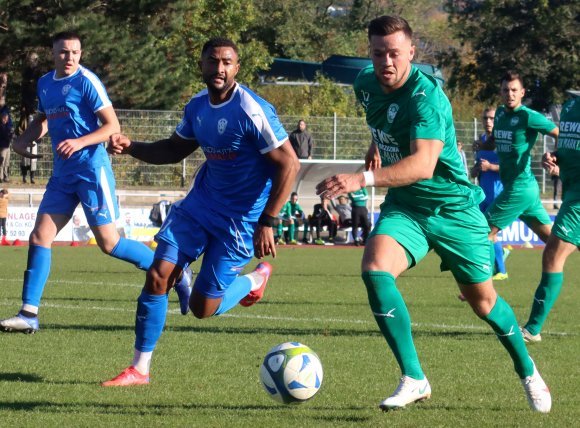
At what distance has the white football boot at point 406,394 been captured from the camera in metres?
5.49

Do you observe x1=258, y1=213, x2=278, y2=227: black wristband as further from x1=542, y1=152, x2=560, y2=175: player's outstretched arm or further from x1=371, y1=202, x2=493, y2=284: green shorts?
x1=542, y1=152, x2=560, y2=175: player's outstretched arm

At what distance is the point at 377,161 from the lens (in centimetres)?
685

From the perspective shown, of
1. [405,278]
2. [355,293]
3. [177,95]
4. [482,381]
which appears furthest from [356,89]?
[177,95]

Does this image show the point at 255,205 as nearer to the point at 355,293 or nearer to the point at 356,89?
the point at 356,89

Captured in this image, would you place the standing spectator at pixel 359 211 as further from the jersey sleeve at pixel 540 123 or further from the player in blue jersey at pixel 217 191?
the player in blue jersey at pixel 217 191

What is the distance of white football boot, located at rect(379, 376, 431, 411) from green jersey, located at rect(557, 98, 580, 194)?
3.86 meters

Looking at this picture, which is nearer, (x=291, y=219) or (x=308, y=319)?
(x=308, y=319)

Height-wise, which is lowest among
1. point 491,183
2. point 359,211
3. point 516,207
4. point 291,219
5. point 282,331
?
point 291,219

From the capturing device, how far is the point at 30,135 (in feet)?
28.9

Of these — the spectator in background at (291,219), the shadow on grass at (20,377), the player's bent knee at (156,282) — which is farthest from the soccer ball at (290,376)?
the spectator in background at (291,219)

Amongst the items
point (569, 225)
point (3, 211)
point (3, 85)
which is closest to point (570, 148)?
point (569, 225)

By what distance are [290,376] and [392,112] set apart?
4.74ft

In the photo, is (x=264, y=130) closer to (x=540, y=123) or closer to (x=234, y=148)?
(x=234, y=148)

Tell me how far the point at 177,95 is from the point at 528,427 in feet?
112
